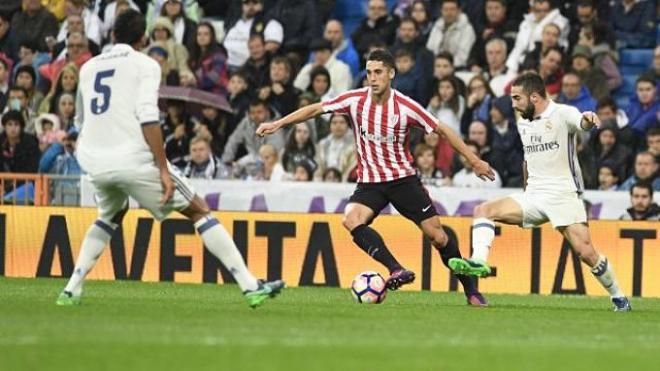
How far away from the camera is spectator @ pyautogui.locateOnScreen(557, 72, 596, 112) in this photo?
20.5 metres

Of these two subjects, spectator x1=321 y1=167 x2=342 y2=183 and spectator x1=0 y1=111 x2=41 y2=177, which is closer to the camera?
spectator x1=321 y1=167 x2=342 y2=183

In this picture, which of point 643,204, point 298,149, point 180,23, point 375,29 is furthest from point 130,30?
point 180,23

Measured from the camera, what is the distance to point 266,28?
23.4 metres

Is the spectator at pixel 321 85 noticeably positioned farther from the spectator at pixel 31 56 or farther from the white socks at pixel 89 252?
the white socks at pixel 89 252

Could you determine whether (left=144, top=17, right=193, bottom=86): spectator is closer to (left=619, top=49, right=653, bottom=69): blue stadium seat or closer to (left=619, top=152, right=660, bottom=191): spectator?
(left=619, top=49, right=653, bottom=69): blue stadium seat

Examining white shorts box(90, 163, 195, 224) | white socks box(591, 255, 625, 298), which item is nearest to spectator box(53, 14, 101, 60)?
white socks box(591, 255, 625, 298)

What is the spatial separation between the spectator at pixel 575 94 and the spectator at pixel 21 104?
7.59 meters

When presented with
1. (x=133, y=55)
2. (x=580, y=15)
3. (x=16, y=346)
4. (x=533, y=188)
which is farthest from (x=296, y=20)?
(x=16, y=346)

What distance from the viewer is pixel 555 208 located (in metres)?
Result: 14.1

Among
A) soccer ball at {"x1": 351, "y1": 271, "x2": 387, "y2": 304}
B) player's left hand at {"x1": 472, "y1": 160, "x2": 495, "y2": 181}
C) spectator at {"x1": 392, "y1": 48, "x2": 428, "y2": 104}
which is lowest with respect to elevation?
soccer ball at {"x1": 351, "y1": 271, "x2": 387, "y2": 304}

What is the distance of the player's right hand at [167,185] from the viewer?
11656 mm

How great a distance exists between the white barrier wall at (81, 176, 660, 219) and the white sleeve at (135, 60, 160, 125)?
7747 mm

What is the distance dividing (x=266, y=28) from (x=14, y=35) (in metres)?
4.34

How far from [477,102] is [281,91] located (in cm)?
282
